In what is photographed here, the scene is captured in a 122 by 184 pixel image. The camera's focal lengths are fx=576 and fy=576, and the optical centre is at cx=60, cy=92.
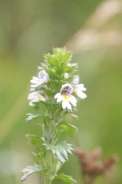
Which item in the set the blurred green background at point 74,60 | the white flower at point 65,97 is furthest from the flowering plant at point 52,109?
the blurred green background at point 74,60

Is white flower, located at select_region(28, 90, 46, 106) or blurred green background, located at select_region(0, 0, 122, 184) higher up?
blurred green background, located at select_region(0, 0, 122, 184)

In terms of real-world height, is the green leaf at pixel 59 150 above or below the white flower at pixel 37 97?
below

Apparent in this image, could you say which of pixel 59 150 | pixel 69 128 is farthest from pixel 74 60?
pixel 59 150

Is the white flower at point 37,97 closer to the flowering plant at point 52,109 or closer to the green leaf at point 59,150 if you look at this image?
the flowering plant at point 52,109

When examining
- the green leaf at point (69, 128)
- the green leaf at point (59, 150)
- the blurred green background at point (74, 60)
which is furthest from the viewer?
the blurred green background at point (74, 60)

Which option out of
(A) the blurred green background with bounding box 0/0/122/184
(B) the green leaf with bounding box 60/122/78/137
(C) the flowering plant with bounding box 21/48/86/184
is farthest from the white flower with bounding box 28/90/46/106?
(A) the blurred green background with bounding box 0/0/122/184

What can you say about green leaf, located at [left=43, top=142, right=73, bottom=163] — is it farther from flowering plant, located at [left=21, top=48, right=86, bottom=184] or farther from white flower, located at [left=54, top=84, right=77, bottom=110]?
white flower, located at [left=54, top=84, right=77, bottom=110]

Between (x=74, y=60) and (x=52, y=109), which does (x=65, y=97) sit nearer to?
(x=52, y=109)

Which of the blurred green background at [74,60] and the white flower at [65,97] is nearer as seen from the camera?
the white flower at [65,97]

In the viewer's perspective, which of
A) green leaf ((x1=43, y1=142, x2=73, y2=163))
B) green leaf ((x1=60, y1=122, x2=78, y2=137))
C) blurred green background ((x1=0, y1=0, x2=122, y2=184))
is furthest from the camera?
blurred green background ((x1=0, y1=0, x2=122, y2=184))
